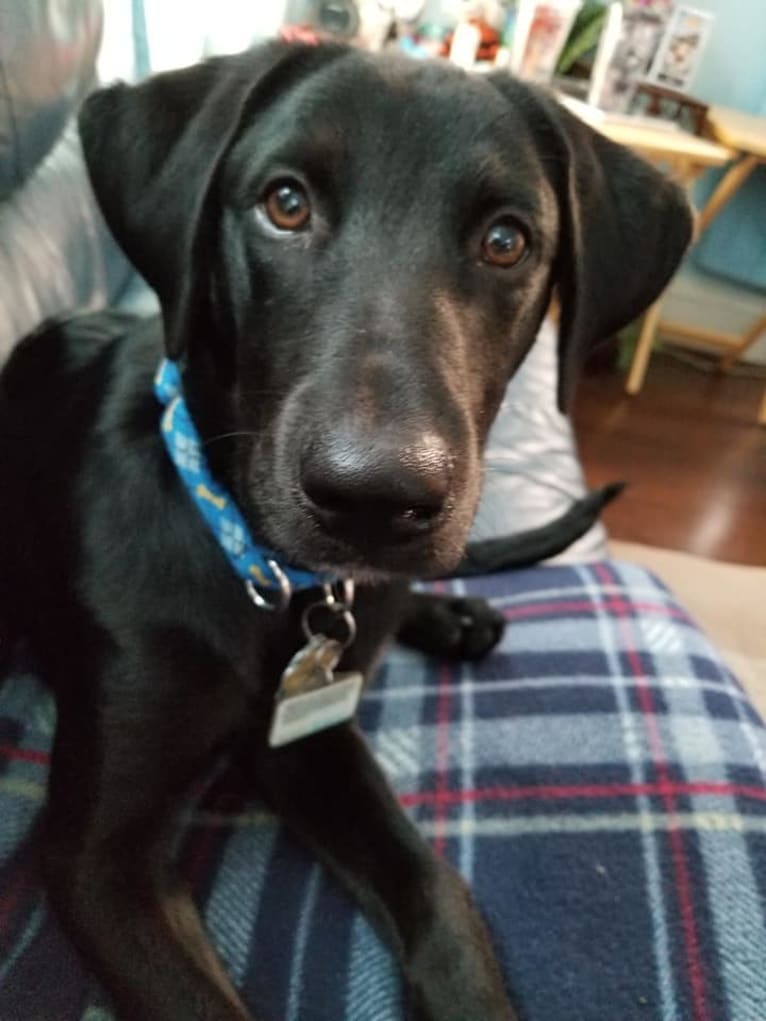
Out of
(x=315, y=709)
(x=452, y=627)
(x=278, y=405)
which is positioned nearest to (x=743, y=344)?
(x=452, y=627)

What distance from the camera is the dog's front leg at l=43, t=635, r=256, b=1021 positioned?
0.77m

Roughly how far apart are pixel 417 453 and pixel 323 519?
0.32 ft

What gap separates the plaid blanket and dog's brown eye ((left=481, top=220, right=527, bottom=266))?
55 centimetres

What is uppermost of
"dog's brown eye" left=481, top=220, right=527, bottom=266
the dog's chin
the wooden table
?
"dog's brown eye" left=481, top=220, right=527, bottom=266

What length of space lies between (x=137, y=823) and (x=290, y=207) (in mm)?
574

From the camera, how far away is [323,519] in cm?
71

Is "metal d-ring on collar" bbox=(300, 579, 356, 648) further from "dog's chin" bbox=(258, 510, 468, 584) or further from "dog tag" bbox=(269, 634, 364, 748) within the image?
"dog's chin" bbox=(258, 510, 468, 584)

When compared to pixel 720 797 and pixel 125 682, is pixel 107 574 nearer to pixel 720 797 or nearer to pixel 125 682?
pixel 125 682

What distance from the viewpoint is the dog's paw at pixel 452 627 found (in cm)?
126

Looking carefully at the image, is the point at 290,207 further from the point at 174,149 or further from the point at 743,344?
the point at 743,344

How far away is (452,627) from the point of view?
1252 millimetres

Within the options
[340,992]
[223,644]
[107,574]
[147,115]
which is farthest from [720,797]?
[147,115]

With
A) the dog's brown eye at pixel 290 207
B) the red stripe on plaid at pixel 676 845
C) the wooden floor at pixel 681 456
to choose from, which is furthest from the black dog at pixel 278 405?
the wooden floor at pixel 681 456

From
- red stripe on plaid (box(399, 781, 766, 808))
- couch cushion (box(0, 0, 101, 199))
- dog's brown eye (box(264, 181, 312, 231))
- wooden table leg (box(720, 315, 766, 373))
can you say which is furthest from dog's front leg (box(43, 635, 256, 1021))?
wooden table leg (box(720, 315, 766, 373))
